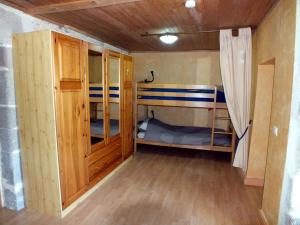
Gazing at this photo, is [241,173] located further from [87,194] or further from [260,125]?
[87,194]

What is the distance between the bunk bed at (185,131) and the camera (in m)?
3.90

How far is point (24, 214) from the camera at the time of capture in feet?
7.57

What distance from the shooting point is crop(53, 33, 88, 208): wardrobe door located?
84.0 inches

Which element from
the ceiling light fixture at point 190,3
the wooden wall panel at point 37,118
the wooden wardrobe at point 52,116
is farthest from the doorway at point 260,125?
the wooden wall panel at point 37,118

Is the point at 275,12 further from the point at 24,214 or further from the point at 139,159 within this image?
the point at 24,214

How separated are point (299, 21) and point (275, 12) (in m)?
0.69

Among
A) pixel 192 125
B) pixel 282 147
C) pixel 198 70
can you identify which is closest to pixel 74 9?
pixel 282 147

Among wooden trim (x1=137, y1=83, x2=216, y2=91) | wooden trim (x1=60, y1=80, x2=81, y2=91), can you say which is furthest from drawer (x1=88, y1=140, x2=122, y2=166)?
wooden trim (x1=137, y1=83, x2=216, y2=91)

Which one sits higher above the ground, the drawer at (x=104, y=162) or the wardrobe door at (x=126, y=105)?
the wardrobe door at (x=126, y=105)

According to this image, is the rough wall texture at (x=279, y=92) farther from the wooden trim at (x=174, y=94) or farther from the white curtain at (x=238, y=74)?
the wooden trim at (x=174, y=94)

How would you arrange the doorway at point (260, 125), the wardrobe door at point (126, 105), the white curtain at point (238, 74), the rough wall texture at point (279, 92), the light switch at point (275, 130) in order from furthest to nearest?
the wardrobe door at point (126, 105) < the white curtain at point (238, 74) < the doorway at point (260, 125) < the light switch at point (275, 130) < the rough wall texture at point (279, 92)

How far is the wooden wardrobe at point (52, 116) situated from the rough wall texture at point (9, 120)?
0.07 metres

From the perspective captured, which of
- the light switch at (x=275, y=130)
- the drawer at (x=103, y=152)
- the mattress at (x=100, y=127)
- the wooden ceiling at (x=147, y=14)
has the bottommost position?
the drawer at (x=103, y=152)

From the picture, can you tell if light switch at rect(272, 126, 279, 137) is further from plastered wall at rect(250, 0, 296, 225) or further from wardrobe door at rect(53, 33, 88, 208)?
wardrobe door at rect(53, 33, 88, 208)
